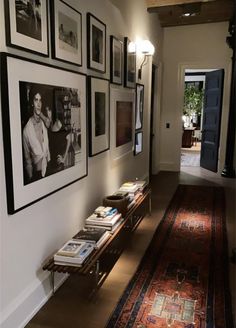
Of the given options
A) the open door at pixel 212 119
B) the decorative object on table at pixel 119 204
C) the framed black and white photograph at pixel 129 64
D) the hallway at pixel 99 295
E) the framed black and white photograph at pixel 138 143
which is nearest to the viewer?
the hallway at pixel 99 295

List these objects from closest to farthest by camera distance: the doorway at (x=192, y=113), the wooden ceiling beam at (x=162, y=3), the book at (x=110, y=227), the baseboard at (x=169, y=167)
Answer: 1. the book at (x=110, y=227)
2. the wooden ceiling beam at (x=162, y=3)
3. the baseboard at (x=169, y=167)
4. the doorway at (x=192, y=113)

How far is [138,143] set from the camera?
187 inches

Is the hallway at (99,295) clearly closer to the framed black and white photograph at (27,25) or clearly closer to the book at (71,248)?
the book at (71,248)

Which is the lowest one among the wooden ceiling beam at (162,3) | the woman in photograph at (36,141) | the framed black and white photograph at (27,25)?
the woman in photograph at (36,141)

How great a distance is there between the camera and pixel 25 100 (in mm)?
1817

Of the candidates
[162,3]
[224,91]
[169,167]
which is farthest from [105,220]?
[224,91]

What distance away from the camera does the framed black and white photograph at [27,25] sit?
1666mm

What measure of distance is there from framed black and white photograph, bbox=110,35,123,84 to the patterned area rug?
5.92 feet

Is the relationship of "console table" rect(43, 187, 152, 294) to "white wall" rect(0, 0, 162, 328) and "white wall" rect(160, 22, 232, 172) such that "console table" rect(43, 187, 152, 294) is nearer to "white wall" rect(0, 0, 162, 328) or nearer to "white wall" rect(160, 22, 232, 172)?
"white wall" rect(0, 0, 162, 328)

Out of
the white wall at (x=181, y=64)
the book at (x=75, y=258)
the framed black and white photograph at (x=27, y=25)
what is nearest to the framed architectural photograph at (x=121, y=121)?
the framed black and white photograph at (x=27, y=25)

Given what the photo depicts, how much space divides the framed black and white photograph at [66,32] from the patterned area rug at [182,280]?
185cm

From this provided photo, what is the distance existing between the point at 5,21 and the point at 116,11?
6.90 ft

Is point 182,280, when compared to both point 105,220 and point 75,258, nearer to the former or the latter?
point 105,220

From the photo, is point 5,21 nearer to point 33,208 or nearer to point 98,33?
point 33,208
